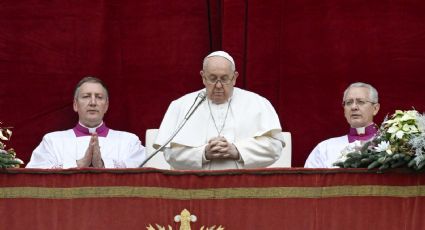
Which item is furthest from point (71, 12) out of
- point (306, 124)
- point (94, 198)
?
point (94, 198)

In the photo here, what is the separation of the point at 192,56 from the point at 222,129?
146cm

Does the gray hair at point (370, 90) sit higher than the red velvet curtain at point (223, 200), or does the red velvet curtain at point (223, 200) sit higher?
the gray hair at point (370, 90)

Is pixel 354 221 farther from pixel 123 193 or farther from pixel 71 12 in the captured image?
pixel 71 12

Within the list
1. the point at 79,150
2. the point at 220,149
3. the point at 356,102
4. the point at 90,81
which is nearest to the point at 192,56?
the point at 90,81

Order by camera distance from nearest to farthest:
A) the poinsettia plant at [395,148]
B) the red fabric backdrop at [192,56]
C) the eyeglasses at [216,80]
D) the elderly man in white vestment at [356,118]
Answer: the poinsettia plant at [395,148] → the eyeglasses at [216,80] → the elderly man in white vestment at [356,118] → the red fabric backdrop at [192,56]

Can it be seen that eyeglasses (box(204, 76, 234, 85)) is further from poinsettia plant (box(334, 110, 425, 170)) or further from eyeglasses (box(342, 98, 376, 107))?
eyeglasses (box(342, 98, 376, 107))

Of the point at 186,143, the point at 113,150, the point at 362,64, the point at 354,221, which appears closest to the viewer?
the point at 354,221

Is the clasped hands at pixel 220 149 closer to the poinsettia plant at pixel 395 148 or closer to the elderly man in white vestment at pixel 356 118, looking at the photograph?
the poinsettia plant at pixel 395 148

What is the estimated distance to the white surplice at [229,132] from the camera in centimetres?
650

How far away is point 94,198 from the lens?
5.91 metres

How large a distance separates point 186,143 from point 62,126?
5.96 ft

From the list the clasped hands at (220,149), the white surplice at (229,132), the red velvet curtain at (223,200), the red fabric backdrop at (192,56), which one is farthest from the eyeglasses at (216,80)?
the red fabric backdrop at (192,56)

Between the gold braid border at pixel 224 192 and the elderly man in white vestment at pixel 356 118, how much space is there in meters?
1.46

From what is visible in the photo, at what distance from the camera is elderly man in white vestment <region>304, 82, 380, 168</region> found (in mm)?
7477
